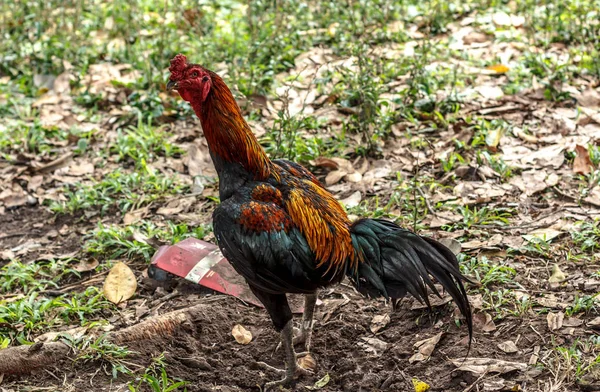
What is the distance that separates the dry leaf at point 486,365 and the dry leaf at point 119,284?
7.43 ft

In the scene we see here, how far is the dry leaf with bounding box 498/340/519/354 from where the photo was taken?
4.16 m

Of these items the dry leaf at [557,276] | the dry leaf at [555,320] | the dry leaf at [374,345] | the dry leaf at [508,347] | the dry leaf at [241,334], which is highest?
the dry leaf at [555,320]

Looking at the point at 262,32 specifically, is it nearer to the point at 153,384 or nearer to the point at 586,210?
the point at 586,210

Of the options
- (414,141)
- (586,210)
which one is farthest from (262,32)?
(586,210)

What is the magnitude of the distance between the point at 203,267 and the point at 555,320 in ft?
7.47

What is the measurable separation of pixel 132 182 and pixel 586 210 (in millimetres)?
3730

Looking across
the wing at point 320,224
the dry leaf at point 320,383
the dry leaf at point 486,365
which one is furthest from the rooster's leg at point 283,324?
the dry leaf at point 486,365

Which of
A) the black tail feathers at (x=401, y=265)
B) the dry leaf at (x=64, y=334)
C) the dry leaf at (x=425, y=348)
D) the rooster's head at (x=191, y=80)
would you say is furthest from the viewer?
the dry leaf at (x=64, y=334)

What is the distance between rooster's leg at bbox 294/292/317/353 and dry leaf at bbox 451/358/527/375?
35.4 inches

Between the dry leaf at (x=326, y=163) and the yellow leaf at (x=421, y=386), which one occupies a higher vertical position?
the dry leaf at (x=326, y=163)

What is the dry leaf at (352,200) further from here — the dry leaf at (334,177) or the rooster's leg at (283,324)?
the rooster's leg at (283,324)

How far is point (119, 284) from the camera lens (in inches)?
203

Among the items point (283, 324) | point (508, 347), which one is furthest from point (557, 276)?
point (283, 324)

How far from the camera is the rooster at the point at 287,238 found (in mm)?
3924
